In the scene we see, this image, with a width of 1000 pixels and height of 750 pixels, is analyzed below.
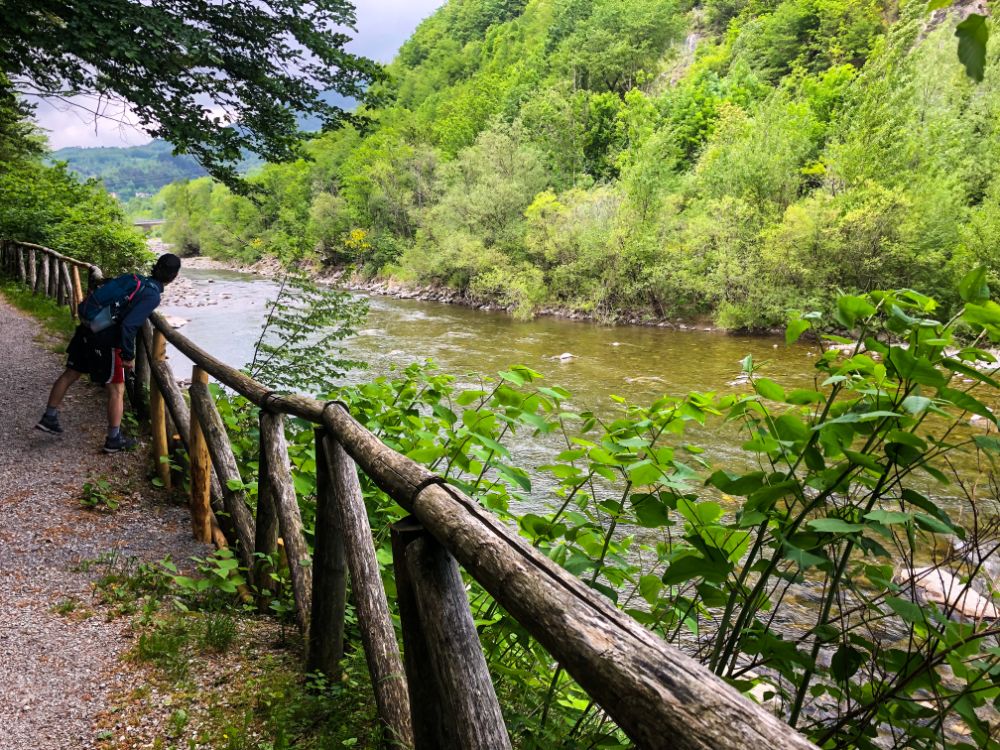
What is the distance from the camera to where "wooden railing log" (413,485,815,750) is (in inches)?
34.2

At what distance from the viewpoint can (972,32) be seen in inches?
27.0

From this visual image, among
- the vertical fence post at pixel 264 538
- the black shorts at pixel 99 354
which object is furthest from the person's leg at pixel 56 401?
the vertical fence post at pixel 264 538

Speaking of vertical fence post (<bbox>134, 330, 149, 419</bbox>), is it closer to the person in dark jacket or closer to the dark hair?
the person in dark jacket

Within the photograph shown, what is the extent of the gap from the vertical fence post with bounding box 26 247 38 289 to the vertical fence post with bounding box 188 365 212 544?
1368 centimetres

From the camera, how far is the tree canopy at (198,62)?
6.45 m

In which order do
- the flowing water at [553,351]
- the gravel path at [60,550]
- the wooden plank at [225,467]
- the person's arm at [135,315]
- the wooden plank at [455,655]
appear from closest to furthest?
the wooden plank at [455,655]
the gravel path at [60,550]
the wooden plank at [225,467]
the person's arm at [135,315]
the flowing water at [553,351]

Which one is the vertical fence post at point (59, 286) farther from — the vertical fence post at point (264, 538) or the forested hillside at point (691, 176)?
the vertical fence post at point (264, 538)

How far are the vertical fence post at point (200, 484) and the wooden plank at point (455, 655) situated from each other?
3.60 meters

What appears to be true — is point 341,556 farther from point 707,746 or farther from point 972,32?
point 972,32

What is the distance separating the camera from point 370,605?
103 inches

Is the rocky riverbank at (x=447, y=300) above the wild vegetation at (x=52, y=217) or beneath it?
beneath

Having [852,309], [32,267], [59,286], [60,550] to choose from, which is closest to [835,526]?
[852,309]

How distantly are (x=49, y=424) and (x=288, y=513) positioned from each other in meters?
4.28

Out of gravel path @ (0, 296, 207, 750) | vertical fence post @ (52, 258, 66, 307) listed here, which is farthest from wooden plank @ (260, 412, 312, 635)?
vertical fence post @ (52, 258, 66, 307)
